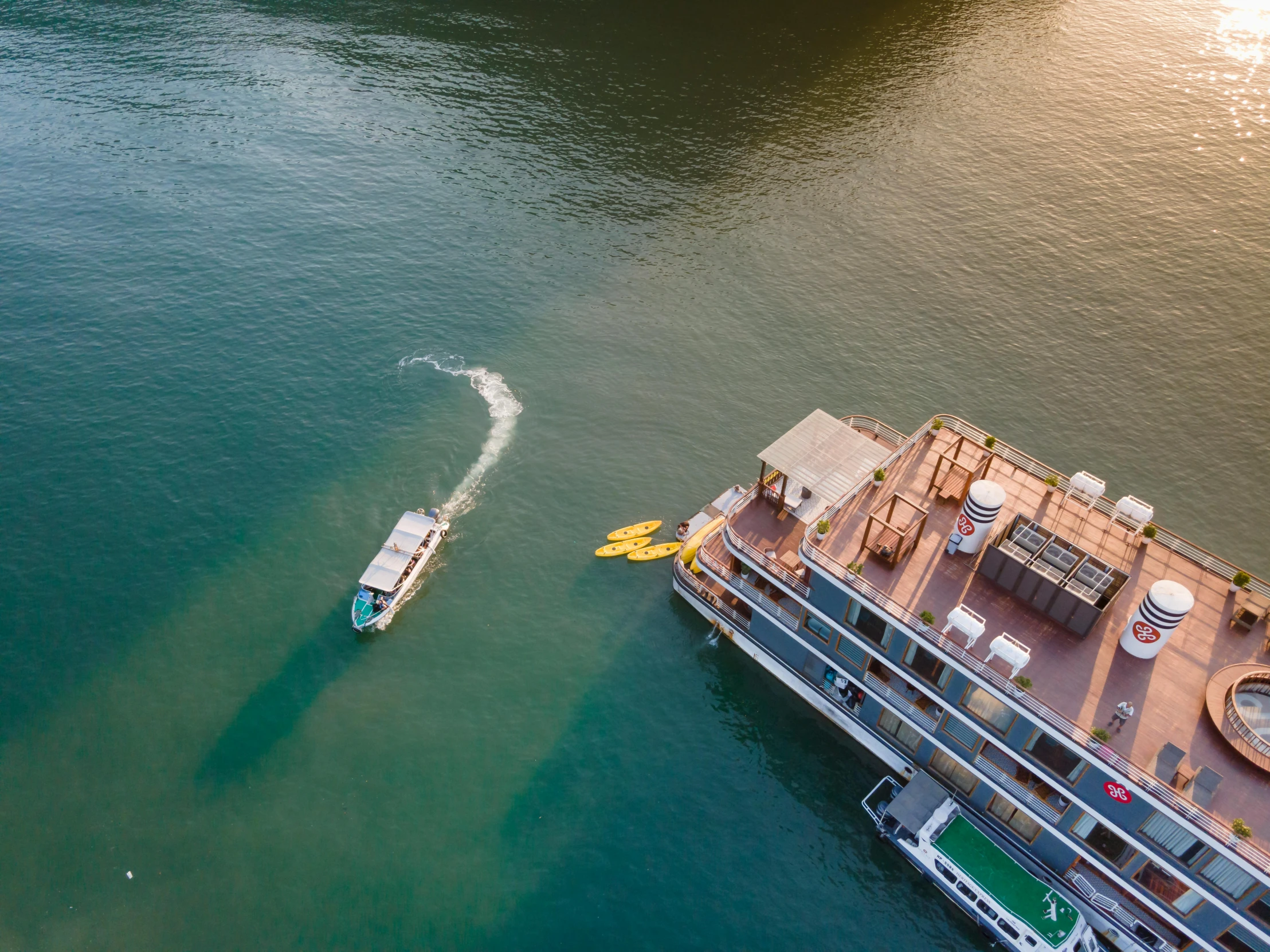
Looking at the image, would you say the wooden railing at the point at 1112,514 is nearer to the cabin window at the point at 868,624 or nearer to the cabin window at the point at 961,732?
the cabin window at the point at 868,624

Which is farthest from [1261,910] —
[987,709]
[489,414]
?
[489,414]

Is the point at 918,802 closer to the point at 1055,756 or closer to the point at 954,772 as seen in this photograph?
the point at 954,772

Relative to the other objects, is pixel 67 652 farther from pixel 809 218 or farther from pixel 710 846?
pixel 809 218

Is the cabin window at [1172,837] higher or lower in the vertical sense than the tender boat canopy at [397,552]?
higher

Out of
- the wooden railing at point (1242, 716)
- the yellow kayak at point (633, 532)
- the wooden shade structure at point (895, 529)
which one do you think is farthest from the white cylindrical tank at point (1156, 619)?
the yellow kayak at point (633, 532)

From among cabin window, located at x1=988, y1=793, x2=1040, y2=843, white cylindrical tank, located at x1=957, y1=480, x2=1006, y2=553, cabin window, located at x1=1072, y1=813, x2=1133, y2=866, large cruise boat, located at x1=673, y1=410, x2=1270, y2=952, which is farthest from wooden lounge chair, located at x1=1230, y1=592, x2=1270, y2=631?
cabin window, located at x1=988, y1=793, x2=1040, y2=843

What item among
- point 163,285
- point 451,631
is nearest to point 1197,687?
point 451,631

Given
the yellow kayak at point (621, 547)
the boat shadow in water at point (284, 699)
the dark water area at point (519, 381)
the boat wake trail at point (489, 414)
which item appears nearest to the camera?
the dark water area at point (519, 381)
